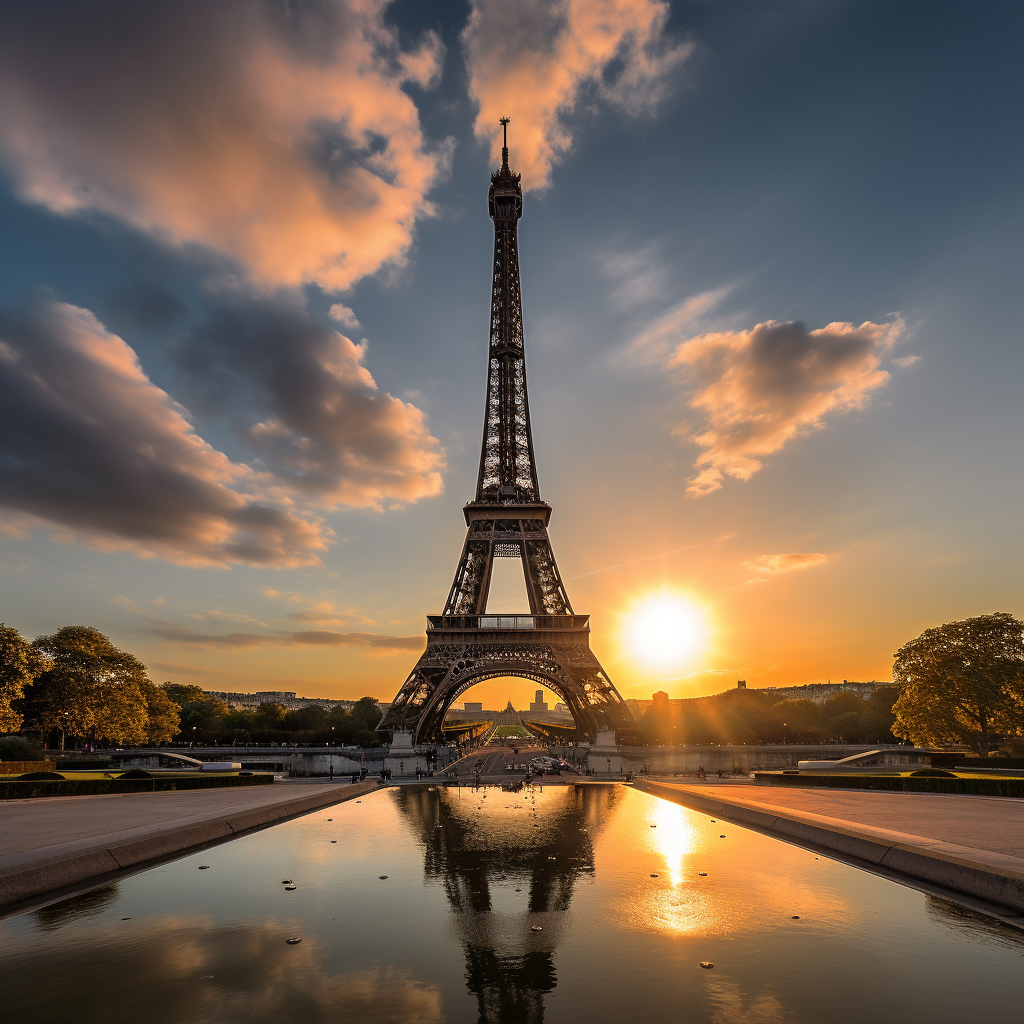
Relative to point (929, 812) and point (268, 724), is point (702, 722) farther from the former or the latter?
point (929, 812)

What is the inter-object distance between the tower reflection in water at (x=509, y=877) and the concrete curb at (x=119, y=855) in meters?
5.29

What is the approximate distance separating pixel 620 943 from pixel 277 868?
8461 mm

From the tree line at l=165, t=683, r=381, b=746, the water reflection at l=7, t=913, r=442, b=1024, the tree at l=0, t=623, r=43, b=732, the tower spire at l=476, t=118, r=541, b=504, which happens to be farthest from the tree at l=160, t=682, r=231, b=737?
the water reflection at l=7, t=913, r=442, b=1024

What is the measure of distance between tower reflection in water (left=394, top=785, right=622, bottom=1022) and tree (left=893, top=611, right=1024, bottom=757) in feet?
134

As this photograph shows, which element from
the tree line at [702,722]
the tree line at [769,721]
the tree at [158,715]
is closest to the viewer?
the tree line at [702,722]

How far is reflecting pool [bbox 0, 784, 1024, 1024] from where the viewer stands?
6785 millimetres

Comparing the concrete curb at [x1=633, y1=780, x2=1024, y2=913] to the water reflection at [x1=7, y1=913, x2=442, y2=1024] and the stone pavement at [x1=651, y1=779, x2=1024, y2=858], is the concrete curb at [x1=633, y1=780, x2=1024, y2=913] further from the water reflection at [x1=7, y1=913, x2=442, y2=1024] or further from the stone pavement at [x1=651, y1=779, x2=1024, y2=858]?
the water reflection at [x1=7, y1=913, x2=442, y2=1024]

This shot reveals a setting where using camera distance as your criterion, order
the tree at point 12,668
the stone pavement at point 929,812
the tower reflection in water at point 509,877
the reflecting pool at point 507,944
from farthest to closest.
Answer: the tree at point 12,668 < the stone pavement at point 929,812 < the tower reflection in water at point 509,877 < the reflecting pool at point 507,944

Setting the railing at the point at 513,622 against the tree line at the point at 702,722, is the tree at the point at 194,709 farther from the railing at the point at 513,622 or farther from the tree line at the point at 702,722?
the railing at the point at 513,622

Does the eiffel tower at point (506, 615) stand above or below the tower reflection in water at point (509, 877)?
above

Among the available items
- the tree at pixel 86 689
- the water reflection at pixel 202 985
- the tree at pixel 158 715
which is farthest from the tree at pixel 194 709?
the water reflection at pixel 202 985

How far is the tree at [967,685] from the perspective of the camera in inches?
2029

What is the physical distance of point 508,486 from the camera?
8012 cm

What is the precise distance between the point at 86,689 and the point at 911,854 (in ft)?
235
